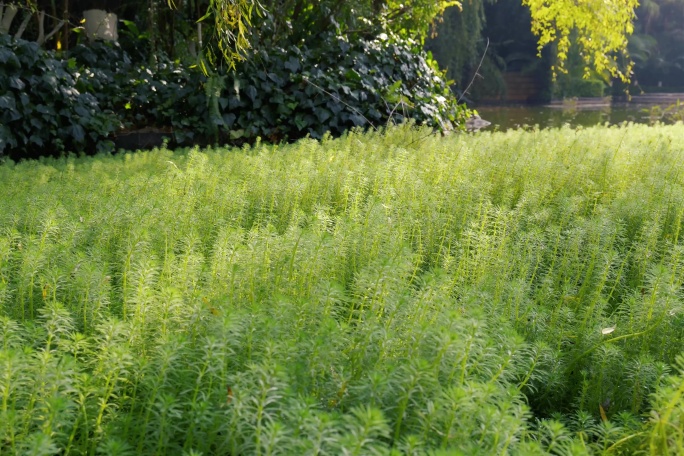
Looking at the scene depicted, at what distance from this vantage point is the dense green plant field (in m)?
1.30

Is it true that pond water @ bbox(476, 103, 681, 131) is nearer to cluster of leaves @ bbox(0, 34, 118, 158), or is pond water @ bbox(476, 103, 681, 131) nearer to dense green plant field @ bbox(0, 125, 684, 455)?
cluster of leaves @ bbox(0, 34, 118, 158)

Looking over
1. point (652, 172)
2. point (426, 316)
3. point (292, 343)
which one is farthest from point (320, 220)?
point (652, 172)

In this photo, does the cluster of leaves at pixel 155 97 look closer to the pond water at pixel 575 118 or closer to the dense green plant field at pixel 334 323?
the dense green plant field at pixel 334 323

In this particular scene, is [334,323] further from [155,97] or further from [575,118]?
[575,118]

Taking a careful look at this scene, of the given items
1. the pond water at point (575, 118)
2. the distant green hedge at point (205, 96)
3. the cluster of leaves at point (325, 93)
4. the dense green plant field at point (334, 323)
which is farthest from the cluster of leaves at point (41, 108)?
the pond water at point (575, 118)

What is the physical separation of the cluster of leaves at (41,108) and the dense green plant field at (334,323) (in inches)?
138

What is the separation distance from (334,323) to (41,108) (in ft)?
21.7

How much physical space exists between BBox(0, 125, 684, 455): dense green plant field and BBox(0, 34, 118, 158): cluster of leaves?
350 cm

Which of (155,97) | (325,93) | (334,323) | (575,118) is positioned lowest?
(575,118)

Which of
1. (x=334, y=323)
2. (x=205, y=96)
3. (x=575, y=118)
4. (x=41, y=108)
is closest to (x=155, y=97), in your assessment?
(x=205, y=96)

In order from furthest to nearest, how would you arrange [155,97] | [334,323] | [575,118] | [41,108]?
[575,118] < [155,97] < [41,108] < [334,323]

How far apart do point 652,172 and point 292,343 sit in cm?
325

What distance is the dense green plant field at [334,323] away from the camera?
1302 millimetres

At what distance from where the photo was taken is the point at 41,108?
7.09 meters
